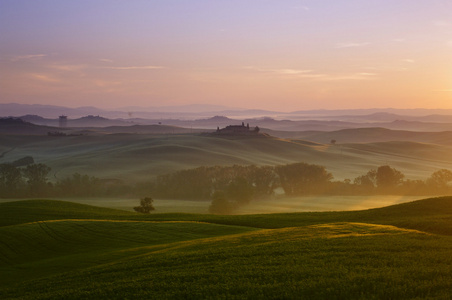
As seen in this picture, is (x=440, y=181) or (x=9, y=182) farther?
(x=440, y=181)

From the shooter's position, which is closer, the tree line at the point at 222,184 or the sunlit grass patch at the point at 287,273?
the sunlit grass patch at the point at 287,273

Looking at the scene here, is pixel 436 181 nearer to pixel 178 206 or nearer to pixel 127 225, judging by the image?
pixel 178 206

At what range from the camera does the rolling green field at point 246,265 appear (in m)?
14.8

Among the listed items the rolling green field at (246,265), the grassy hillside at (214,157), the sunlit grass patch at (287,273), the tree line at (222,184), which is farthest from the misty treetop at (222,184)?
the sunlit grass patch at (287,273)

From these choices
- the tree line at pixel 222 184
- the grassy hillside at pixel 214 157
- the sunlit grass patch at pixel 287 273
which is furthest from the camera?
the grassy hillside at pixel 214 157

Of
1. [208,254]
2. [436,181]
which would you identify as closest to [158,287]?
[208,254]

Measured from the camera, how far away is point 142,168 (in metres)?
130

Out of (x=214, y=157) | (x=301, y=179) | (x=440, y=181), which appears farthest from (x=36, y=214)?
(x=214, y=157)

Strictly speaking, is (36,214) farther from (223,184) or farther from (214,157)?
(214,157)

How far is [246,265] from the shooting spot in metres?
18.1

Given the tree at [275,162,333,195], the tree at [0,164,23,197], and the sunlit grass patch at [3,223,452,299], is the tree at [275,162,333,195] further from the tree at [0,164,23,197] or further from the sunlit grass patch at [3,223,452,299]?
the sunlit grass patch at [3,223,452,299]

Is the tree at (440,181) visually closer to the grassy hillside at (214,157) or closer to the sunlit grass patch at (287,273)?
the grassy hillside at (214,157)

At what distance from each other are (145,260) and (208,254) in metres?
3.15

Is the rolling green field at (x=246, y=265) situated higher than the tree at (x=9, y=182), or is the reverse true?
the rolling green field at (x=246, y=265)
